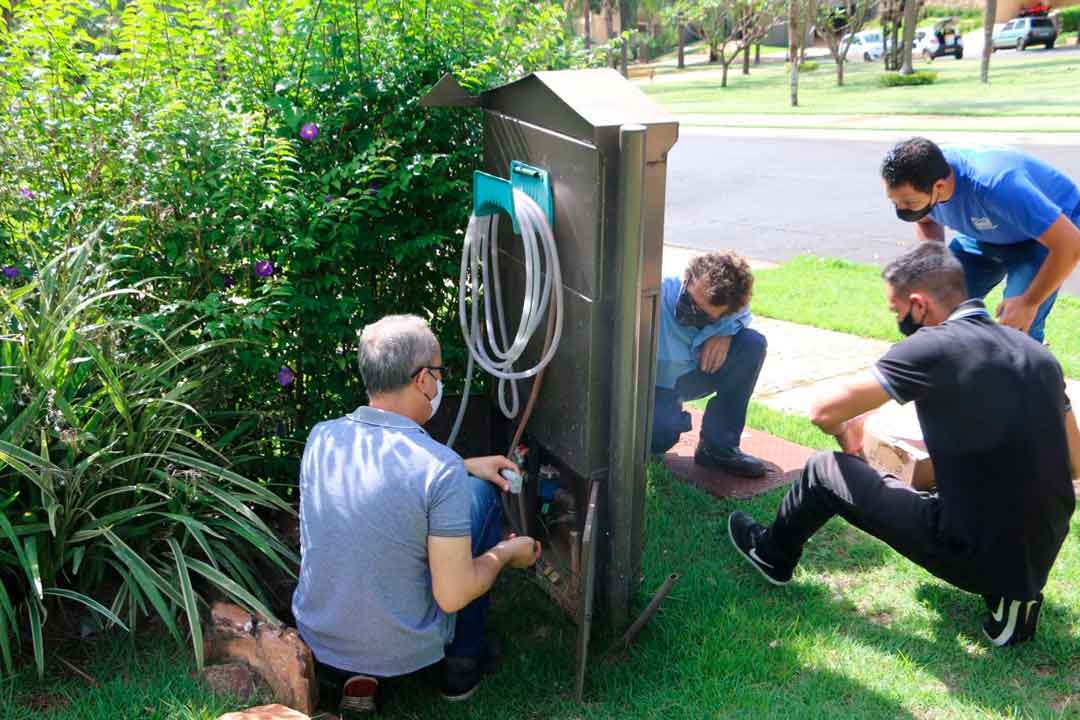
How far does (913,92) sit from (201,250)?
94.8ft

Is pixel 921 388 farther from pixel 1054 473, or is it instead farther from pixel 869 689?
pixel 869 689

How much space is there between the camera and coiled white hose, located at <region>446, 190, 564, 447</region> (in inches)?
115

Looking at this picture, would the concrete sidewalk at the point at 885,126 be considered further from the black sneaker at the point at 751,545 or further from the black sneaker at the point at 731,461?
the black sneaker at the point at 751,545

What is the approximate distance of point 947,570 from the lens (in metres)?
3.01

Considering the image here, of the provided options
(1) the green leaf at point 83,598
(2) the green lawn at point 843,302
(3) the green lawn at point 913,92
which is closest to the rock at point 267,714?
(1) the green leaf at point 83,598

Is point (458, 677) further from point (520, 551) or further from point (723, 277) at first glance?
point (723, 277)

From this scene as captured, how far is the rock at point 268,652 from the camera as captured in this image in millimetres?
2678

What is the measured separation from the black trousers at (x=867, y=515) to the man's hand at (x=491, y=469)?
100 centimetres

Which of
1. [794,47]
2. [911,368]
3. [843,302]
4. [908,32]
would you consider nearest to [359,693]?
[911,368]

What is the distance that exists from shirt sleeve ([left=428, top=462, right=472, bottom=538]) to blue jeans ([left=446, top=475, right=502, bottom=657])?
31cm

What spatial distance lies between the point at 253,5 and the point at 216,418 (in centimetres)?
160

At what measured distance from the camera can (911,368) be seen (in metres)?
2.86

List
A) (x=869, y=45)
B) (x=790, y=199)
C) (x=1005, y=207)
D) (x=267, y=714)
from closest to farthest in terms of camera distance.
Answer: (x=267, y=714) → (x=1005, y=207) → (x=790, y=199) → (x=869, y=45)

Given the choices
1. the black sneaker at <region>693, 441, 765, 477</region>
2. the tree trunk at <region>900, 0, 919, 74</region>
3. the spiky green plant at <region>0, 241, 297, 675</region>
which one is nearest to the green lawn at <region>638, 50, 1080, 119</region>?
the tree trunk at <region>900, 0, 919, 74</region>
